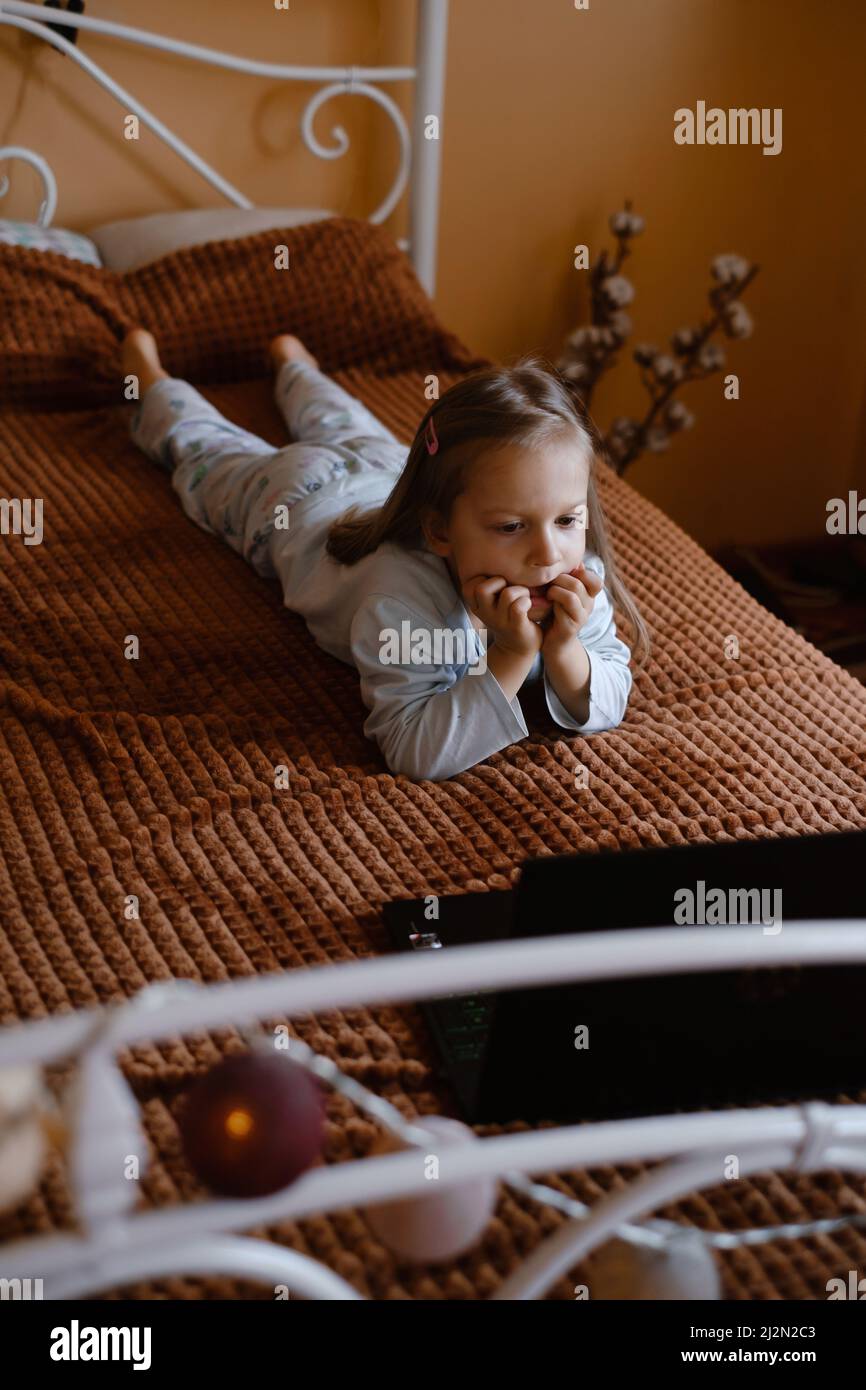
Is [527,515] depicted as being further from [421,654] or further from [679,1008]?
[679,1008]

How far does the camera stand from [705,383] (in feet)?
9.13

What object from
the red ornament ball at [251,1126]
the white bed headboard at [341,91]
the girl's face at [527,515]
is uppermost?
the white bed headboard at [341,91]

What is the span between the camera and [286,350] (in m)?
2.06

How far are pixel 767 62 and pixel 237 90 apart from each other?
3.21 ft

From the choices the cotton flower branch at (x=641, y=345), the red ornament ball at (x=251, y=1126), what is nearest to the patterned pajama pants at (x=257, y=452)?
the cotton flower branch at (x=641, y=345)

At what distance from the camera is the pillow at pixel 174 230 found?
217 cm

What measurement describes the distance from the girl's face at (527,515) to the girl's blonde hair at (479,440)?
0.02m

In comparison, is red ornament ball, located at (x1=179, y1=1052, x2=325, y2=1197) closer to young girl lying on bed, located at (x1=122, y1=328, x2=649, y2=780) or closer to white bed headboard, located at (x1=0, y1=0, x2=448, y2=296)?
young girl lying on bed, located at (x1=122, y1=328, x2=649, y2=780)

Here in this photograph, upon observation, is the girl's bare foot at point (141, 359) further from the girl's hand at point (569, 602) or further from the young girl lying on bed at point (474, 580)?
the girl's hand at point (569, 602)

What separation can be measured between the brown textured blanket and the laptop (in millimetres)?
58

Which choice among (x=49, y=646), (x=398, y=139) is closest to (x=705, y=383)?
(x=398, y=139)

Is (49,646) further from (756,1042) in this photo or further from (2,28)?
(2,28)
